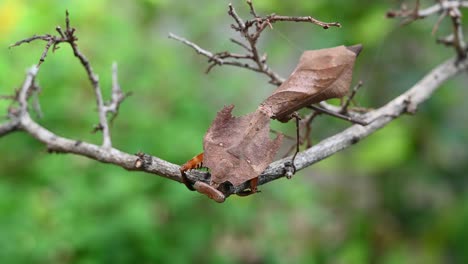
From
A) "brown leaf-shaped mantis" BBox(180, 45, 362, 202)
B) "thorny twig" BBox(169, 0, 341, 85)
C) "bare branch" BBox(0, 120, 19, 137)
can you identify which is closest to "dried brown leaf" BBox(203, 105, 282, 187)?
"brown leaf-shaped mantis" BBox(180, 45, 362, 202)

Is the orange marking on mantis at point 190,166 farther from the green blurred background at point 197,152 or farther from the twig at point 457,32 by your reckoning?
the twig at point 457,32

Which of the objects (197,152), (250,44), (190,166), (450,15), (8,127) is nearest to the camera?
(190,166)

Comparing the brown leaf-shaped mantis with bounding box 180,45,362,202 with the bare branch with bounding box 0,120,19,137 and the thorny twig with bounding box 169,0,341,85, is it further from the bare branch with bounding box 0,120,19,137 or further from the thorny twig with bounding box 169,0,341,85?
the bare branch with bounding box 0,120,19,137

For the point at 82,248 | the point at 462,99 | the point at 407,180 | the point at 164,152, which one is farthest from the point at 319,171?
the point at 82,248

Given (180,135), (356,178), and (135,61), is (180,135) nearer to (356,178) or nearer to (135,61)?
(135,61)

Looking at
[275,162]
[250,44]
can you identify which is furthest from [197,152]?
[275,162]

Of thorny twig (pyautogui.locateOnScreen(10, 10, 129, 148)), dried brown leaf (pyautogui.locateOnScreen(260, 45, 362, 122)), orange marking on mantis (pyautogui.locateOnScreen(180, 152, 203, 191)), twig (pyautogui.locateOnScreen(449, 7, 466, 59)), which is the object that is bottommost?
orange marking on mantis (pyautogui.locateOnScreen(180, 152, 203, 191))

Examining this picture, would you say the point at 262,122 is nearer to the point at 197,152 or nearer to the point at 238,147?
the point at 238,147
